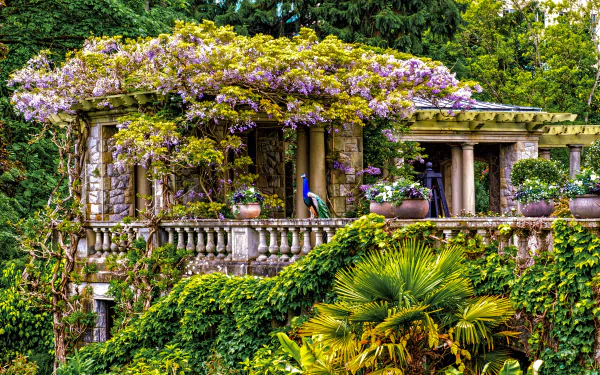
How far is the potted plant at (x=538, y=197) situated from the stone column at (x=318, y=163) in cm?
489

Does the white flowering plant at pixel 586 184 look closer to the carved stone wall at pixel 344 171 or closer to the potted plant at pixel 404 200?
the potted plant at pixel 404 200

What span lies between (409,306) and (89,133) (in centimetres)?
975

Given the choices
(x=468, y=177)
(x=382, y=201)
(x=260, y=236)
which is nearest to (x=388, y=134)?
(x=468, y=177)

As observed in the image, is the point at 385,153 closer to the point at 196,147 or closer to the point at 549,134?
the point at 196,147

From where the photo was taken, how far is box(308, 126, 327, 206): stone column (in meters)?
16.1

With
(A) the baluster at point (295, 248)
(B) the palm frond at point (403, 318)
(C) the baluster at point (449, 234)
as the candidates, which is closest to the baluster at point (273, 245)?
(A) the baluster at point (295, 248)

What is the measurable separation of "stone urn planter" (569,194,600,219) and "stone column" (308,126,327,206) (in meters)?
7.10

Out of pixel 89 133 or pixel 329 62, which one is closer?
pixel 329 62

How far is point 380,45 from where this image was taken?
2880cm

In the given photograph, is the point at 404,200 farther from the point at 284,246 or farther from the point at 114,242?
the point at 114,242

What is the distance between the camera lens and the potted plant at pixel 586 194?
30.7 feet

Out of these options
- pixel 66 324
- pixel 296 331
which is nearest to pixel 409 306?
pixel 296 331

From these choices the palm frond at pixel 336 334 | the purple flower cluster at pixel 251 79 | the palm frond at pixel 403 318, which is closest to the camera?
the palm frond at pixel 403 318

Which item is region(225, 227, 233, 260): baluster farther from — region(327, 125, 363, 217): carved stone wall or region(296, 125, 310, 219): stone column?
region(327, 125, 363, 217): carved stone wall
